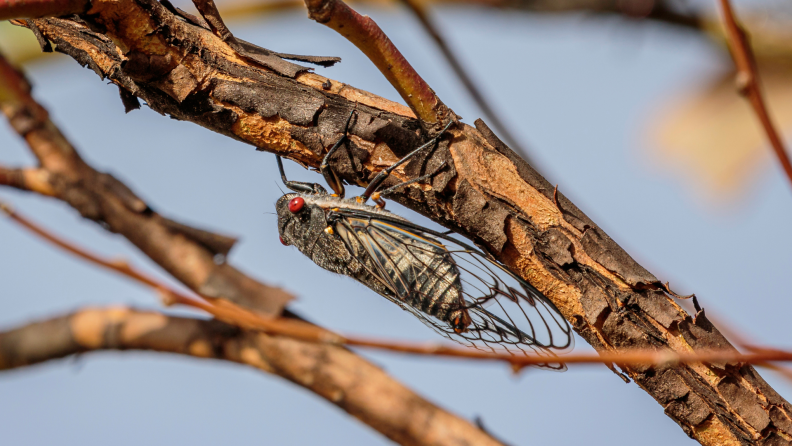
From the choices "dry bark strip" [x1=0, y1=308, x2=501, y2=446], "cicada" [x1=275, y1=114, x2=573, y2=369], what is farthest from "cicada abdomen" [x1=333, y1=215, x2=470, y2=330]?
"dry bark strip" [x1=0, y1=308, x2=501, y2=446]

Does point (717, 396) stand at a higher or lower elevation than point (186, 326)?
higher

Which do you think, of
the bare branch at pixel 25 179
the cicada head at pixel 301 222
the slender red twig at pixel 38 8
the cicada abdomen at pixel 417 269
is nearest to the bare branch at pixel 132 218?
the bare branch at pixel 25 179

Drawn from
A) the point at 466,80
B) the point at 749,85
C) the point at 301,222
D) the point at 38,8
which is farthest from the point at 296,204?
the point at 749,85

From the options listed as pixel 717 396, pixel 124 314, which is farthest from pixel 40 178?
pixel 717 396

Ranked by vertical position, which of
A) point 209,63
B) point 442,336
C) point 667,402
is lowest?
point 667,402

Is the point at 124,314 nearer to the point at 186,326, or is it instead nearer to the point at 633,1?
the point at 186,326

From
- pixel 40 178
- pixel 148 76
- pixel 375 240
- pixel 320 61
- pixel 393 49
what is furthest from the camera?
pixel 375 240

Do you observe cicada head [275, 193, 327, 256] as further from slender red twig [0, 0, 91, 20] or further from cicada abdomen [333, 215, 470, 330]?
slender red twig [0, 0, 91, 20]
